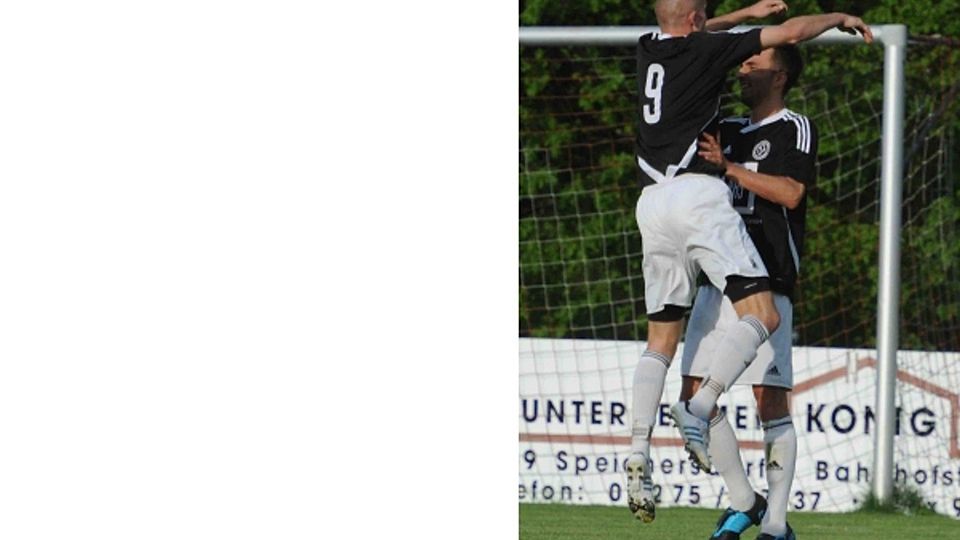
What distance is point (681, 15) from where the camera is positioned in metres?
5.18

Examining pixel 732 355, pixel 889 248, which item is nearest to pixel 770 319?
pixel 732 355

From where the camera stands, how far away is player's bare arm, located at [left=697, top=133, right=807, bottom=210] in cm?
512

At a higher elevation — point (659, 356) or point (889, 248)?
point (889, 248)

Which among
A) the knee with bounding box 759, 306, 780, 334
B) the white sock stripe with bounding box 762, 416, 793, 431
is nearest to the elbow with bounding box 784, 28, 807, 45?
the knee with bounding box 759, 306, 780, 334

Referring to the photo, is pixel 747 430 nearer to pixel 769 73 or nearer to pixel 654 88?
pixel 769 73

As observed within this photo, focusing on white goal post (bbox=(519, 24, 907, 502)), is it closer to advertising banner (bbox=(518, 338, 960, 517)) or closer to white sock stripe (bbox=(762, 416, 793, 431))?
advertising banner (bbox=(518, 338, 960, 517))

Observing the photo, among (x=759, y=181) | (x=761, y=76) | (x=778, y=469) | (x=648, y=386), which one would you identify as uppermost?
(x=761, y=76)

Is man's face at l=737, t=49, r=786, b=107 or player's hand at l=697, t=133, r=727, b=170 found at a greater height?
man's face at l=737, t=49, r=786, b=107

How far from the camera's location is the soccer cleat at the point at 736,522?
505 centimetres

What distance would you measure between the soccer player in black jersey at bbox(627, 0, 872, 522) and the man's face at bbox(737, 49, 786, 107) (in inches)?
11.4

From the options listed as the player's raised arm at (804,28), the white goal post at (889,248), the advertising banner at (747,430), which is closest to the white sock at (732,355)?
the player's raised arm at (804,28)

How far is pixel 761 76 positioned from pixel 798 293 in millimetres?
7108

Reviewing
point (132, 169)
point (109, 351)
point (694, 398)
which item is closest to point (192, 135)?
point (132, 169)

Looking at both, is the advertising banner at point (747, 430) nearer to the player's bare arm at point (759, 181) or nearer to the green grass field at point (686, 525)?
the green grass field at point (686, 525)
